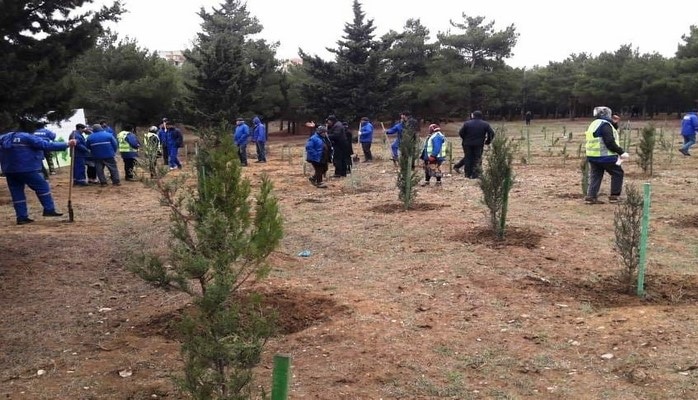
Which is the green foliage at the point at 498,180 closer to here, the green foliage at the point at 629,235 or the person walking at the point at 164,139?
the green foliage at the point at 629,235

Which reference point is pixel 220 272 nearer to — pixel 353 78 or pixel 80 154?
pixel 80 154

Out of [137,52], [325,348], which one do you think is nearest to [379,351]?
[325,348]

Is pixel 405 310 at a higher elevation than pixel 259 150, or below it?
below

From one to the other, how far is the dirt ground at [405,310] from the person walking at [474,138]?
3681mm

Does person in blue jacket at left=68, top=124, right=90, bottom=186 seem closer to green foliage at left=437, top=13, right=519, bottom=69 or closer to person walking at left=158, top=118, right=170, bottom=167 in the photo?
person walking at left=158, top=118, right=170, bottom=167

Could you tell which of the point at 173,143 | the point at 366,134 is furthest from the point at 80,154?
the point at 366,134

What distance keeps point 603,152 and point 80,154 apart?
11416 mm

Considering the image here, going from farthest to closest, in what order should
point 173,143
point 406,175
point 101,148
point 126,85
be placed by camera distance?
point 126,85, point 173,143, point 101,148, point 406,175

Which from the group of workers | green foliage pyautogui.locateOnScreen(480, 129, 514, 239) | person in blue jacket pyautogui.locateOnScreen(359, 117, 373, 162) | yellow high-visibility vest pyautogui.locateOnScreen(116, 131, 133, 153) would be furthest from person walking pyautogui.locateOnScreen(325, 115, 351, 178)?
green foliage pyautogui.locateOnScreen(480, 129, 514, 239)

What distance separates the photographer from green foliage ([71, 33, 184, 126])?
95.6 feet

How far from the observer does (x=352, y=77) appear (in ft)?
113

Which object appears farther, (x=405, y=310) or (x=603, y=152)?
(x=603, y=152)

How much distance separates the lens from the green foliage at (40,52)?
6246 mm

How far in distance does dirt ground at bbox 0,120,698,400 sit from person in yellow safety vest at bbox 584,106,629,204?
379 mm
